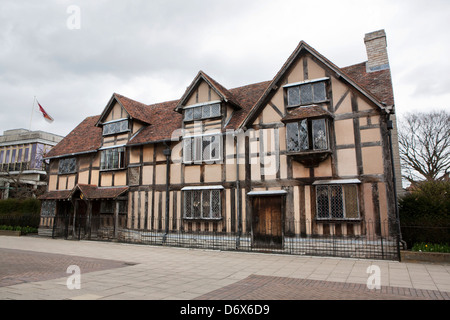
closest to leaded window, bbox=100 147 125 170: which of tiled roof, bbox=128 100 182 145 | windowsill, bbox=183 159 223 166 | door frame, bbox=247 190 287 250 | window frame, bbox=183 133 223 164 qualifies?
tiled roof, bbox=128 100 182 145

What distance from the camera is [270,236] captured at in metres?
14.0

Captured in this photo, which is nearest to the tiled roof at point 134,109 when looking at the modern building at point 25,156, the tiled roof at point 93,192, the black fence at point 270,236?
the tiled roof at point 93,192

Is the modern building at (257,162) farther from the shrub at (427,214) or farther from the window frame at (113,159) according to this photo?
the shrub at (427,214)

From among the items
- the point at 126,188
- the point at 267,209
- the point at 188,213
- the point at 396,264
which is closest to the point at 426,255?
the point at 396,264

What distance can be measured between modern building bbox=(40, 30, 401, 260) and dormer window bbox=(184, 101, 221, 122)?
0.20 ft

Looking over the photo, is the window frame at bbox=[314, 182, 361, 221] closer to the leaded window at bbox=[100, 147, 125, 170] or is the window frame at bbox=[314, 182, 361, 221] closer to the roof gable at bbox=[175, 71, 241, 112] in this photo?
the roof gable at bbox=[175, 71, 241, 112]

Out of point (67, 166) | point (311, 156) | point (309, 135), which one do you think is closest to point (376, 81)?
point (309, 135)

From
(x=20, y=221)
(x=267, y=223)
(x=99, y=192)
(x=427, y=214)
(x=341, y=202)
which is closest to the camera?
(x=427, y=214)

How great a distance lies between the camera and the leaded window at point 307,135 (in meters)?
13.4

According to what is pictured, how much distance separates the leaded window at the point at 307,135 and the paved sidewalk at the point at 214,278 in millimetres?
4721

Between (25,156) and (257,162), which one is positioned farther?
(25,156)

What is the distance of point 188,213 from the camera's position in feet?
54.1

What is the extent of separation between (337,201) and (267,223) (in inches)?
130

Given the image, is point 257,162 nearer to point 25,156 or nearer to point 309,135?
point 309,135
